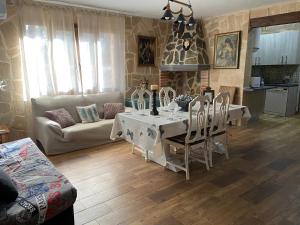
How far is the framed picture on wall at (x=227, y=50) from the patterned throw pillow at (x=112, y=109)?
2.59 metres

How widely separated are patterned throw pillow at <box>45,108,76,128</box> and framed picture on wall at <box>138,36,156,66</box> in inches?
87.3

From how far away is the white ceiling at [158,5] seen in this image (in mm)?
4016

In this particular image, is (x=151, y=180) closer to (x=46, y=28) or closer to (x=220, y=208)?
(x=220, y=208)

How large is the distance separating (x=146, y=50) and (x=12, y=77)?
9.66 feet

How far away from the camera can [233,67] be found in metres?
5.11

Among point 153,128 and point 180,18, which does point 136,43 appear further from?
point 153,128

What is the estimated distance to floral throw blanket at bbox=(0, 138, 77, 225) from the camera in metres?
1.43

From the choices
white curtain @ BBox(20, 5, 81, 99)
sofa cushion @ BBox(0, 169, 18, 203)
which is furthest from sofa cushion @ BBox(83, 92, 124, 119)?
sofa cushion @ BBox(0, 169, 18, 203)

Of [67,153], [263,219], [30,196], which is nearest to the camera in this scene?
[30,196]

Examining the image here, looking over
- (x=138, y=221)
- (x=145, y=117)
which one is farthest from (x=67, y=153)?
(x=138, y=221)

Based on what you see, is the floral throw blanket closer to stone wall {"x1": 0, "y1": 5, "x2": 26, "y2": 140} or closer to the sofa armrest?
the sofa armrest

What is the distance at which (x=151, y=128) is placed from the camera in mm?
2670

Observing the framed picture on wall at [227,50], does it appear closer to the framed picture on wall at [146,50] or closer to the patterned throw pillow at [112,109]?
the framed picture on wall at [146,50]

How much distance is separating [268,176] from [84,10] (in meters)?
4.20
